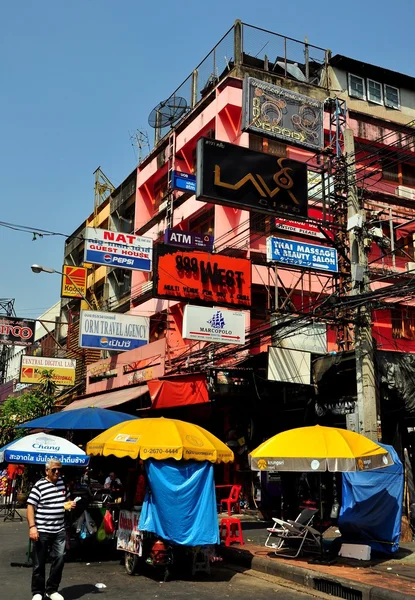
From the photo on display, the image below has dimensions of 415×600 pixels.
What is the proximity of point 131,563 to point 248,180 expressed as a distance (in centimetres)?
910

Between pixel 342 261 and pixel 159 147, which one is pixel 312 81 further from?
pixel 342 261

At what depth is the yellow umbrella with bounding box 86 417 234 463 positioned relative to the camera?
30.6ft

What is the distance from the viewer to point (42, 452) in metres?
10.2

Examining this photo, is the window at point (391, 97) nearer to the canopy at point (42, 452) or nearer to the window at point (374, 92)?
the window at point (374, 92)

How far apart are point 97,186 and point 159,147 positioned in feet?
30.3

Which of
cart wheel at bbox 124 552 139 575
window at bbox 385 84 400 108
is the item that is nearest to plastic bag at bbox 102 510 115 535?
cart wheel at bbox 124 552 139 575

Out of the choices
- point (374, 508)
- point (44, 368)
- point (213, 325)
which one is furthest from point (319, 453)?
point (44, 368)

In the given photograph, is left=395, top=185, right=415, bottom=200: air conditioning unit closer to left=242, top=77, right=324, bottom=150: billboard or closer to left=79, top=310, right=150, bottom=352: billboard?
left=242, top=77, right=324, bottom=150: billboard

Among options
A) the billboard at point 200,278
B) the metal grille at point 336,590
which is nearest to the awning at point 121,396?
the billboard at point 200,278

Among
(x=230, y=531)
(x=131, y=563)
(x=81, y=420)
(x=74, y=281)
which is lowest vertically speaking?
(x=131, y=563)

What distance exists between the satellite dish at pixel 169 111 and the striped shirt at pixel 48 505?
2389 cm

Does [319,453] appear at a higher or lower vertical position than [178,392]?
lower

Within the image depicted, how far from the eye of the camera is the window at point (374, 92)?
2875 centimetres

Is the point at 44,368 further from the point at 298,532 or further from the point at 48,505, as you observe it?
the point at 48,505
